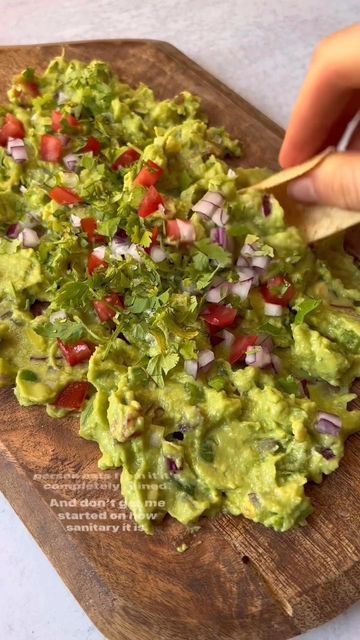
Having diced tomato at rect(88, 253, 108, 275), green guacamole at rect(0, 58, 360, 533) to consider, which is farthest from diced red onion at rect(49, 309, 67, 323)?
diced tomato at rect(88, 253, 108, 275)

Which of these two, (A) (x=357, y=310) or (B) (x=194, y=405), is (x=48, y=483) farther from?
(A) (x=357, y=310)

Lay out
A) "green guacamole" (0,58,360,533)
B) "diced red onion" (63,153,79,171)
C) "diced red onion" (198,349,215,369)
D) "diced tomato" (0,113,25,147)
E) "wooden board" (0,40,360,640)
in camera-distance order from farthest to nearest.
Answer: "diced tomato" (0,113,25,147) → "diced red onion" (63,153,79,171) → "diced red onion" (198,349,215,369) → "green guacamole" (0,58,360,533) → "wooden board" (0,40,360,640)

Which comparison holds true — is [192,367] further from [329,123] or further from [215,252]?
[329,123]

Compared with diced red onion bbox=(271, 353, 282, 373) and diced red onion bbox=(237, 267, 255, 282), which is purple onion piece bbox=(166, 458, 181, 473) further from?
diced red onion bbox=(237, 267, 255, 282)

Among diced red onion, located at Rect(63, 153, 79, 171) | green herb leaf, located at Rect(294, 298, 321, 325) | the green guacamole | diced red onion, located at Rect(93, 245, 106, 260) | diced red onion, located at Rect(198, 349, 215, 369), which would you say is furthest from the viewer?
diced red onion, located at Rect(63, 153, 79, 171)

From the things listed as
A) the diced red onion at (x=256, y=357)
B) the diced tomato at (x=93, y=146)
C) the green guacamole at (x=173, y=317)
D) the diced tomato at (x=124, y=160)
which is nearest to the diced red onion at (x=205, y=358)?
the green guacamole at (x=173, y=317)

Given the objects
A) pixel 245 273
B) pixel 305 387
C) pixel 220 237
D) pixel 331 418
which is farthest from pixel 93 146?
pixel 331 418
